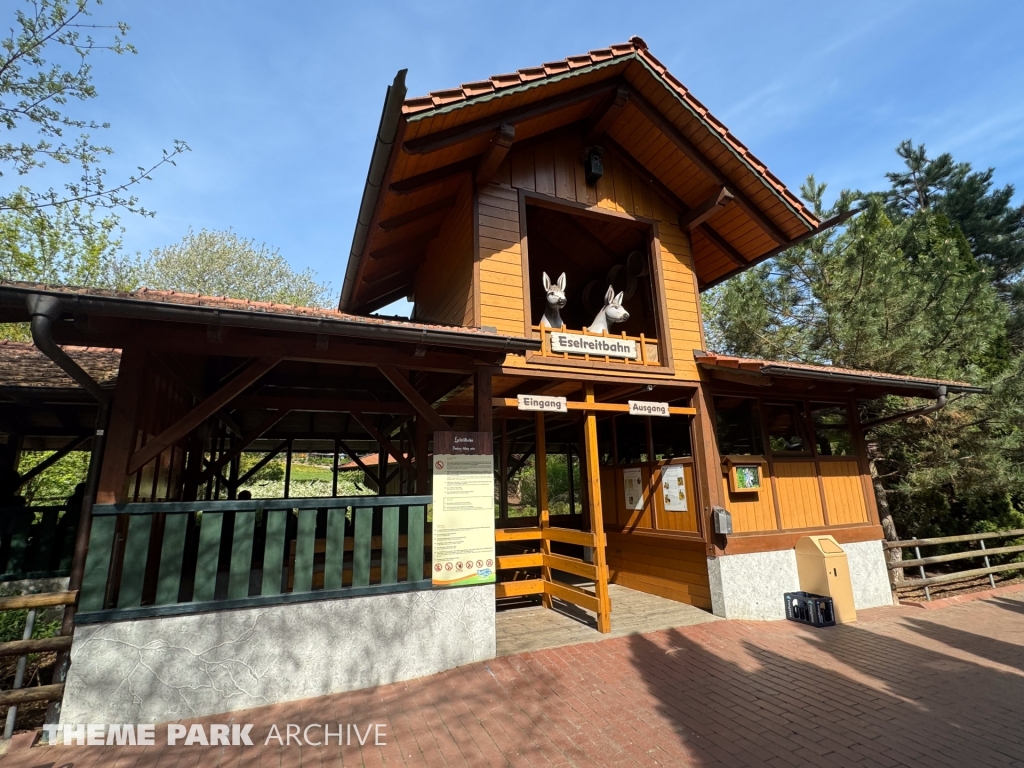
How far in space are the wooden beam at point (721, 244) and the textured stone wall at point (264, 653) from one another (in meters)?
6.89

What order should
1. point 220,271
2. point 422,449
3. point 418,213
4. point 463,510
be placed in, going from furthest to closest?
point 220,271 < point 422,449 < point 418,213 < point 463,510

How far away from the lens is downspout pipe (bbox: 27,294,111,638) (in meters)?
3.48

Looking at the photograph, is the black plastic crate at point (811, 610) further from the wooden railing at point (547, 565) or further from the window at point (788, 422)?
the wooden railing at point (547, 565)

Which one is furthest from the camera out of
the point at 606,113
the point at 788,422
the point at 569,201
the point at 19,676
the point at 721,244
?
the point at 721,244

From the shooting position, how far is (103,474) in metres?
4.10

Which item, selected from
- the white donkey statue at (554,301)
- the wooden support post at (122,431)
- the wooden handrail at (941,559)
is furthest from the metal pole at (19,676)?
the wooden handrail at (941,559)

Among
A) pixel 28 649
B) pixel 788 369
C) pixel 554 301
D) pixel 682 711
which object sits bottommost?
pixel 682 711

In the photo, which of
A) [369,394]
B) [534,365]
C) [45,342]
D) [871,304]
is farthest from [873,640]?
[45,342]

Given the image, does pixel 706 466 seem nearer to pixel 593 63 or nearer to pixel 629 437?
pixel 629 437

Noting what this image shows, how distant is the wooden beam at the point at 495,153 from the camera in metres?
6.21

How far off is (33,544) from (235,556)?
11.4 ft

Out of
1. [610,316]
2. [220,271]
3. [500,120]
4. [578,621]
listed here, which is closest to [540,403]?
[610,316]

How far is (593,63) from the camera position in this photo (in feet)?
21.1

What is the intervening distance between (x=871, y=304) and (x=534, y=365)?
7.38 m
